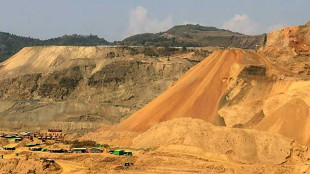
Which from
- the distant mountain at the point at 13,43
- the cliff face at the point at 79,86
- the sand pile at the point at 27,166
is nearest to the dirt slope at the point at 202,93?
the sand pile at the point at 27,166

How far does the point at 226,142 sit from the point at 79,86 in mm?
52587

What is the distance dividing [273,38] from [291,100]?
23619 millimetres

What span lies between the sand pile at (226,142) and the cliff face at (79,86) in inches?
1066

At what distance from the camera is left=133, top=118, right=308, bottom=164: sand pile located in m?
40.0

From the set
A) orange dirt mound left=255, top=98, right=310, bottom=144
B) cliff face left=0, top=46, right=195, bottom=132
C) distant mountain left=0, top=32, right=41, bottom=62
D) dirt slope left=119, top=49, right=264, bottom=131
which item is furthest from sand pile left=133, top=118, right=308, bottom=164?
distant mountain left=0, top=32, right=41, bottom=62

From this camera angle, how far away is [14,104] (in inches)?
3228

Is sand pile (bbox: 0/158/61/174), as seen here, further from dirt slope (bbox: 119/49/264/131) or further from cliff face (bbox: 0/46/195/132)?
cliff face (bbox: 0/46/195/132)

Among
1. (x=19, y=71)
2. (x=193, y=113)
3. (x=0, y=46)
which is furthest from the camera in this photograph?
(x=0, y=46)

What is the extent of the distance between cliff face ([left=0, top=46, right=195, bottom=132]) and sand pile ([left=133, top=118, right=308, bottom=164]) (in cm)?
A: 2708

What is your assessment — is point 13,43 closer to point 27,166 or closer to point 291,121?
point 27,166

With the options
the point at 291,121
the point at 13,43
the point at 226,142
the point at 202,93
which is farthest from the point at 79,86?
the point at 13,43

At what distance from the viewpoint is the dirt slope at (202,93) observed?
52531mm

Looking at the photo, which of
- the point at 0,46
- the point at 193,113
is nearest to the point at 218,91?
the point at 193,113

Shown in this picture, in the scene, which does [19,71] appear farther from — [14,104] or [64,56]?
[14,104]
